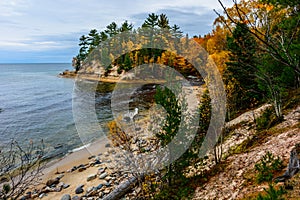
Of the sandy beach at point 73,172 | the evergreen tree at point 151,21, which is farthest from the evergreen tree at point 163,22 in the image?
the sandy beach at point 73,172

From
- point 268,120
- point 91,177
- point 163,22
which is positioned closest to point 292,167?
point 268,120

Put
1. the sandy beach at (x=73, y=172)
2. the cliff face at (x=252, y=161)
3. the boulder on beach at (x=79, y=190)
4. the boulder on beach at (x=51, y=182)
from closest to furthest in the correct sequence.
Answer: the cliff face at (x=252, y=161) → the boulder on beach at (x=79, y=190) → the sandy beach at (x=73, y=172) → the boulder on beach at (x=51, y=182)

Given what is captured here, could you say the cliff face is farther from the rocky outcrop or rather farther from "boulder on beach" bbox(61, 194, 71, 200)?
"boulder on beach" bbox(61, 194, 71, 200)

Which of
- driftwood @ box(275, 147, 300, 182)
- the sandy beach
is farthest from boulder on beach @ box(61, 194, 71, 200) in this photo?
driftwood @ box(275, 147, 300, 182)

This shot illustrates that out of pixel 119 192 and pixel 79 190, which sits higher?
pixel 119 192

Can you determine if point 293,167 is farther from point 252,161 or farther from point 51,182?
point 51,182

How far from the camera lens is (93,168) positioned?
12.3 metres

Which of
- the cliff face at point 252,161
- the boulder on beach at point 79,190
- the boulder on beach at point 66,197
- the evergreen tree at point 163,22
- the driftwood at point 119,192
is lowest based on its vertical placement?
the boulder on beach at point 66,197

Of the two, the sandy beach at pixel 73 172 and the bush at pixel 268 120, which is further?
the sandy beach at pixel 73 172

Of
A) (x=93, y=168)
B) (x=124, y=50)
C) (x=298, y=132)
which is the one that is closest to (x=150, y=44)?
(x=124, y=50)

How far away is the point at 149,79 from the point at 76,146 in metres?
30.4

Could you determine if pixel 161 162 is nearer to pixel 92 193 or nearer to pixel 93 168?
pixel 92 193

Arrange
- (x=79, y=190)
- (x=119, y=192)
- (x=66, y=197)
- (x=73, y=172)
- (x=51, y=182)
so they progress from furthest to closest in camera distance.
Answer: (x=73, y=172) < (x=51, y=182) < (x=79, y=190) < (x=66, y=197) < (x=119, y=192)

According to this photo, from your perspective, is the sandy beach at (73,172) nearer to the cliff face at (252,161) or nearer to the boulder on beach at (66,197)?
the boulder on beach at (66,197)
